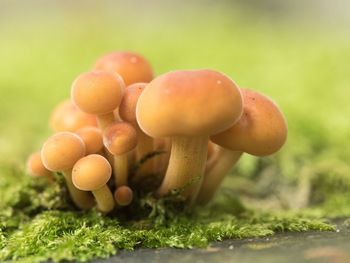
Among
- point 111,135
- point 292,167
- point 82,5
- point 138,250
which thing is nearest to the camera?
point 138,250

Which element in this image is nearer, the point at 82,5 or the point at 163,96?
the point at 163,96

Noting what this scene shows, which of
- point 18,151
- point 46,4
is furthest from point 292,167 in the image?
point 46,4

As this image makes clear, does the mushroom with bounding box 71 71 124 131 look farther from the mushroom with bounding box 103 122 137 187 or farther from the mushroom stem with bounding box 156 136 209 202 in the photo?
the mushroom stem with bounding box 156 136 209 202

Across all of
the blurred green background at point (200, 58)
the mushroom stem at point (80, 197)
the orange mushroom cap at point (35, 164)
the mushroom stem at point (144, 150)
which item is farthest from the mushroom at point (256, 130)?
the blurred green background at point (200, 58)

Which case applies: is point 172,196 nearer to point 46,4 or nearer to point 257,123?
point 257,123

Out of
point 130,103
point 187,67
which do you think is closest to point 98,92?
point 130,103

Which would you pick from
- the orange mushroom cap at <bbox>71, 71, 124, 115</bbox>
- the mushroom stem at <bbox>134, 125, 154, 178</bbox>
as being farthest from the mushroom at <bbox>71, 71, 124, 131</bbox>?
the mushroom stem at <bbox>134, 125, 154, 178</bbox>
